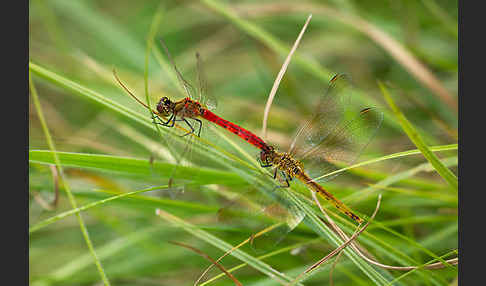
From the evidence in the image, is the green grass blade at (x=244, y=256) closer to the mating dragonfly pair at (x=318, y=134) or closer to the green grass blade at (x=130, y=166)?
the green grass blade at (x=130, y=166)

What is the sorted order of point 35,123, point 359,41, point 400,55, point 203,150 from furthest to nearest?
1. point 359,41
2. point 35,123
3. point 400,55
4. point 203,150

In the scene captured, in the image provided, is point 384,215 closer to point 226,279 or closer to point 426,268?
point 426,268

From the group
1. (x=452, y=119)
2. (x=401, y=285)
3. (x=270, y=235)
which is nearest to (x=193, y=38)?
(x=452, y=119)

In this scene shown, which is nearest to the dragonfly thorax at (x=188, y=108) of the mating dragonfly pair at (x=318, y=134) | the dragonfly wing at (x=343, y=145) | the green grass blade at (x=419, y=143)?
the mating dragonfly pair at (x=318, y=134)

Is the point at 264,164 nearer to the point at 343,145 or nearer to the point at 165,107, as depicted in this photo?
the point at 343,145

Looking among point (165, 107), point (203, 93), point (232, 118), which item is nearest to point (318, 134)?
point (203, 93)

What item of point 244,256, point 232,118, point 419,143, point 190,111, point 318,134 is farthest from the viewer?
point 232,118
